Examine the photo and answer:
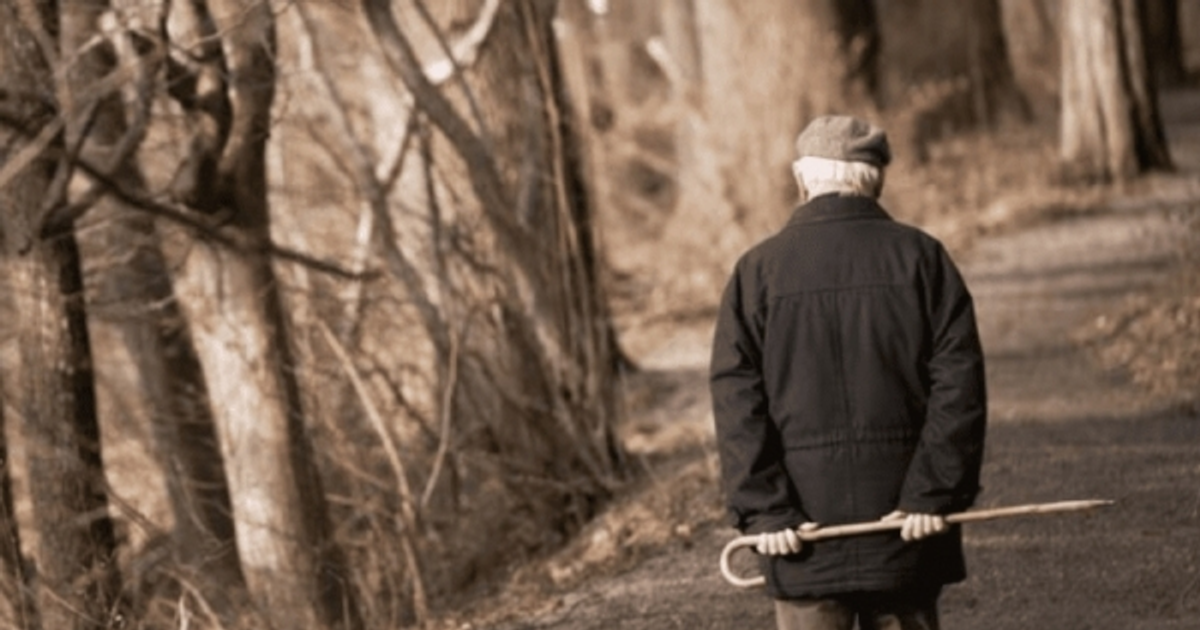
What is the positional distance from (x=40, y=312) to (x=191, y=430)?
174 inches

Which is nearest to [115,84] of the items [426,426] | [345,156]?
[426,426]

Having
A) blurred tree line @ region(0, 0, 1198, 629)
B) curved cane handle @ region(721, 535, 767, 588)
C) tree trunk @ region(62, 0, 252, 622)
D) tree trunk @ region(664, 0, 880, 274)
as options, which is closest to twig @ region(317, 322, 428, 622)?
blurred tree line @ region(0, 0, 1198, 629)

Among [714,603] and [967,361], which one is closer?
[967,361]

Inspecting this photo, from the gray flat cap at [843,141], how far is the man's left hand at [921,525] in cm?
84

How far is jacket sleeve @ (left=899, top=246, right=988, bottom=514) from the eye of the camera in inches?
240

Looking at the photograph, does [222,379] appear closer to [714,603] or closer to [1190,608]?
[714,603]

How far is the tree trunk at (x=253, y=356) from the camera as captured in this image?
12711 mm

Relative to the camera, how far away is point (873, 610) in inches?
250

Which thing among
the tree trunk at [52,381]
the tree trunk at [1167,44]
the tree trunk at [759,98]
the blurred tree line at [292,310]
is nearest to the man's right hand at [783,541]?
the blurred tree line at [292,310]

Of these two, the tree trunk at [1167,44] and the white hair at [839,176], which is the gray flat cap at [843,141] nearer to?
the white hair at [839,176]

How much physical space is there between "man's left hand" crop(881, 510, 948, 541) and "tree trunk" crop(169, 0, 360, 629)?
6933mm

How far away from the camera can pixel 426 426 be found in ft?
46.5

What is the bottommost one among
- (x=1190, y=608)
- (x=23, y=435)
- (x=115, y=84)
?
(x=1190, y=608)

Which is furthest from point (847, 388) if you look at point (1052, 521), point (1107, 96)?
point (1107, 96)
